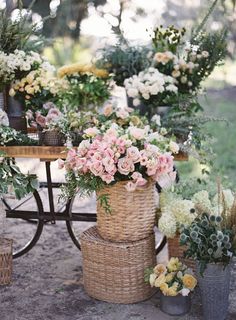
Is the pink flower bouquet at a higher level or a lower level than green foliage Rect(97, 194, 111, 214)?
higher

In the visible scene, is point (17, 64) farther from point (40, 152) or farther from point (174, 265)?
point (174, 265)

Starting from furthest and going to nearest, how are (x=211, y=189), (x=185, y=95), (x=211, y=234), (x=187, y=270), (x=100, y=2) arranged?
(x=100, y=2) → (x=185, y=95) → (x=211, y=189) → (x=187, y=270) → (x=211, y=234)

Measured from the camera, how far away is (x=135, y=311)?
3074 mm

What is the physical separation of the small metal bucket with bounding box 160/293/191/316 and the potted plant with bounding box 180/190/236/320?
138 mm

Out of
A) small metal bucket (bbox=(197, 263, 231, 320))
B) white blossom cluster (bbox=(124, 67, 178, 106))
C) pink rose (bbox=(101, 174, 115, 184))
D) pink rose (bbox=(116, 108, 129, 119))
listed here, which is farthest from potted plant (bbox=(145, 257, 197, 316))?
white blossom cluster (bbox=(124, 67, 178, 106))

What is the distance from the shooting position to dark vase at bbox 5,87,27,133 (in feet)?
12.1

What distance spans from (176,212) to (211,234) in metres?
0.41

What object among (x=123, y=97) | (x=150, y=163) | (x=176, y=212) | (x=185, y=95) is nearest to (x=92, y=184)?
(x=150, y=163)

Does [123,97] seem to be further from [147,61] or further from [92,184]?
[92,184]

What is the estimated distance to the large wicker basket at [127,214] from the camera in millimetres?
3068

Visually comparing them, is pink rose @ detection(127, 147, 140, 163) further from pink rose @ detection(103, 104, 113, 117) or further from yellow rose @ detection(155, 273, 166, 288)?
pink rose @ detection(103, 104, 113, 117)

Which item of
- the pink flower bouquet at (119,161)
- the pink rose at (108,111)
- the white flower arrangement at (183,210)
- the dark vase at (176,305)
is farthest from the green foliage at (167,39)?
the dark vase at (176,305)

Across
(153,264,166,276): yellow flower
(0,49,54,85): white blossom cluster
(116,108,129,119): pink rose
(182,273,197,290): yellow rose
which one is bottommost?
(182,273,197,290): yellow rose

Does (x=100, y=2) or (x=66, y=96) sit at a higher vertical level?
(x=100, y=2)
